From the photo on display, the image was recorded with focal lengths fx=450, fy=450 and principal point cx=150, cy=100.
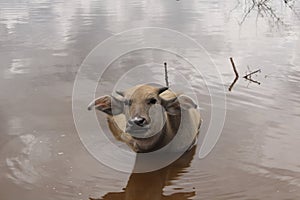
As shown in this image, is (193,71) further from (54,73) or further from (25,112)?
(25,112)

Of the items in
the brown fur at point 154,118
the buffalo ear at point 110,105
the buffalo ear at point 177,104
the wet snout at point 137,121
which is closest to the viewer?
the wet snout at point 137,121

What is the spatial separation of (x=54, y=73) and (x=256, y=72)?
12.2 ft

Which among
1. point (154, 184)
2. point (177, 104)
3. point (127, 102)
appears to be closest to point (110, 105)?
point (127, 102)

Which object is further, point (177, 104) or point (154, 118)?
point (177, 104)

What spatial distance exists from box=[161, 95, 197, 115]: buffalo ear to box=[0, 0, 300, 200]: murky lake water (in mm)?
608

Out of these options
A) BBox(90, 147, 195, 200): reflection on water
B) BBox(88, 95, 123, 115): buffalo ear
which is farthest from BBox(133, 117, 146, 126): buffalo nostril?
BBox(90, 147, 195, 200): reflection on water

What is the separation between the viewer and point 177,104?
487cm

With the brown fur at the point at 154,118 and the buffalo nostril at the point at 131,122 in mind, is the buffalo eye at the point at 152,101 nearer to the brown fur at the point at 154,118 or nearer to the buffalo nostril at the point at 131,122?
the brown fur at the point at 154,118

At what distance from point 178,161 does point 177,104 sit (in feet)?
2.21

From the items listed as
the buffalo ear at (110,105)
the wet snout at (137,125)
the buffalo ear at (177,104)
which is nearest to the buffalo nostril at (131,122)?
the wet snout at (137,125)

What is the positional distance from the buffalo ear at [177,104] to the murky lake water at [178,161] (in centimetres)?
61

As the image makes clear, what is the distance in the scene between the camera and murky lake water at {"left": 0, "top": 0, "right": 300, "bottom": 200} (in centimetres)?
443

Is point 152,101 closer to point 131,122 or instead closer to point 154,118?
point 154,118

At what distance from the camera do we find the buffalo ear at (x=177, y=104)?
4.78 meters
